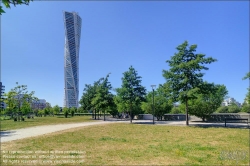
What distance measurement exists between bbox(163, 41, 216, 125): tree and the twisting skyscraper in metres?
135

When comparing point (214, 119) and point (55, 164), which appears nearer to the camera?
point (55, 164)

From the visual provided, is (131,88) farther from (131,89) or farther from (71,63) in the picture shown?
(71,63)

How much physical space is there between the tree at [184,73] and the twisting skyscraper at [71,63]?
13510cm

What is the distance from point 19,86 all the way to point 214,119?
43.9 meters

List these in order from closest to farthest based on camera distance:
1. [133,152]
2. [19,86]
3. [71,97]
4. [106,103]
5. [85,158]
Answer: [85,158], [133,152], [106,103], [19,86], [71,97]

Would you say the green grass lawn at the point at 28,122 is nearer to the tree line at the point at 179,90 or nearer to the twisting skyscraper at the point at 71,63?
the tree line at the point at 179,90

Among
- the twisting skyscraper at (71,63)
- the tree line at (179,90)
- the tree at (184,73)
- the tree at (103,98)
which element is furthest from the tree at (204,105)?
the twisting skyscraper at (71,63)

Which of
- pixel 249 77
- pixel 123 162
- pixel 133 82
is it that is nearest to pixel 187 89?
pixel 249 77

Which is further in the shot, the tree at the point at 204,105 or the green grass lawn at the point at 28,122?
the tree at the point at 204,105

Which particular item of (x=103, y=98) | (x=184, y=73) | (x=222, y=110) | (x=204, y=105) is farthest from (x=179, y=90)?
(x=222, y=110)

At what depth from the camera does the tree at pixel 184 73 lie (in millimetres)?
20828

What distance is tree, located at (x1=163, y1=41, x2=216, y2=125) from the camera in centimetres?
2083

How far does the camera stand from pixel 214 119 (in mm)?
29250

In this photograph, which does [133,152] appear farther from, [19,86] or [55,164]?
[19,86]
